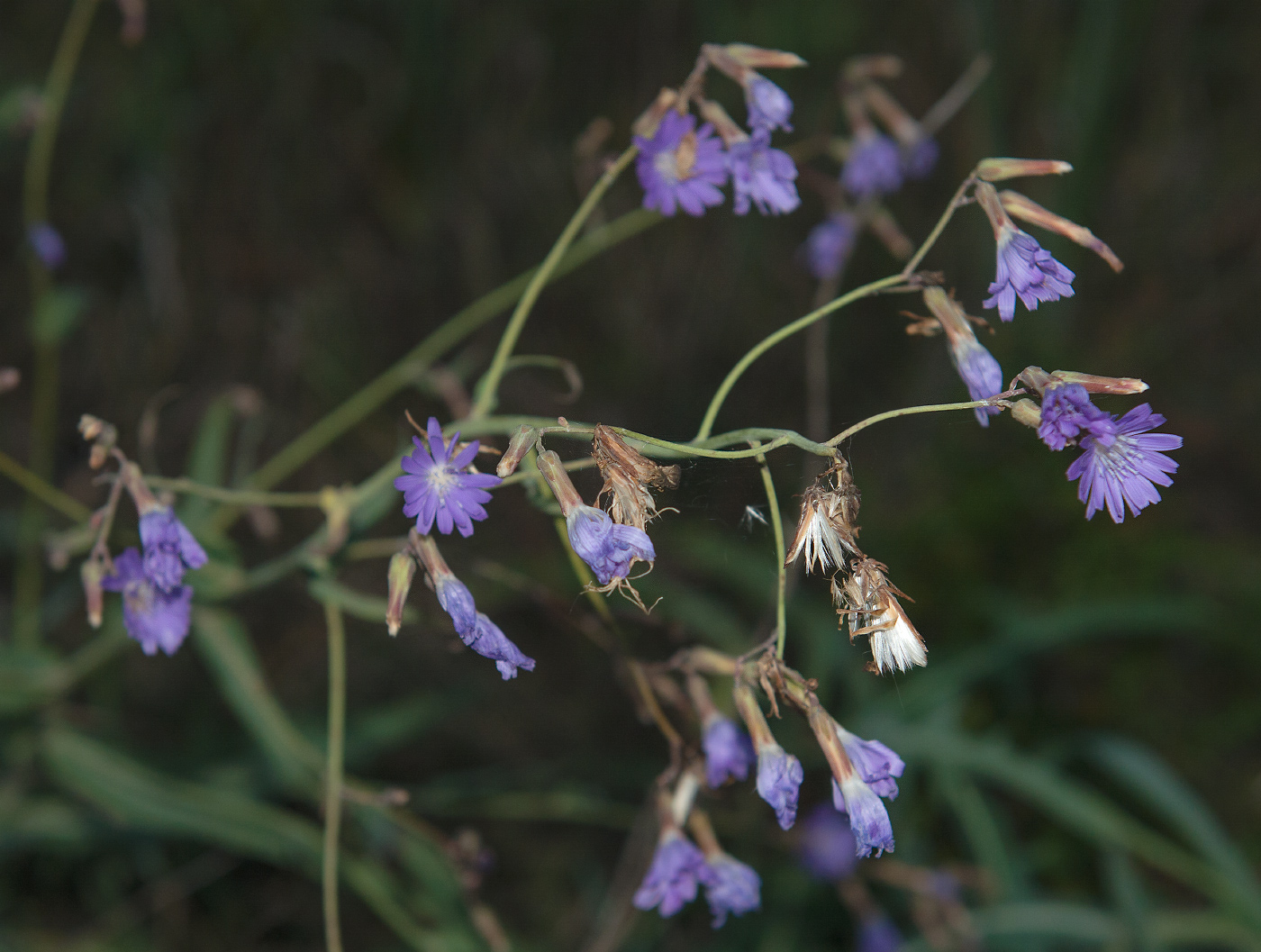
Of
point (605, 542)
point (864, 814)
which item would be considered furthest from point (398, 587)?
point (864, 814)

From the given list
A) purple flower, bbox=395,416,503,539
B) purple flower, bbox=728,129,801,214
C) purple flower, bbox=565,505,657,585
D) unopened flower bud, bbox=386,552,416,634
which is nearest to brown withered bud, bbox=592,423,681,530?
purple flower, bbox=565,505,657,585

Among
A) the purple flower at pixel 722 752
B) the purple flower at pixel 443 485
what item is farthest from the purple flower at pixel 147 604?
the purple flower at pixel 722 752

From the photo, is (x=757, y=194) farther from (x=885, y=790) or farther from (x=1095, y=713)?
(x=1095, y=713)

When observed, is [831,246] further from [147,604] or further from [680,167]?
[147,604]

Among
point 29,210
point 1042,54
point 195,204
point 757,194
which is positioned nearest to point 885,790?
point 757,194

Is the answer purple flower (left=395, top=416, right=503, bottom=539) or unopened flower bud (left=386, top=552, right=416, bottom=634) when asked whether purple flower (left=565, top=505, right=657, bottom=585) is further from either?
unopened flower bud (left=386, top=552, right=416, bottom=634)
